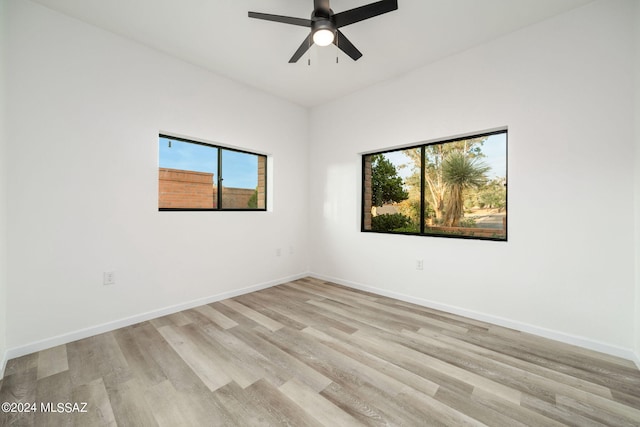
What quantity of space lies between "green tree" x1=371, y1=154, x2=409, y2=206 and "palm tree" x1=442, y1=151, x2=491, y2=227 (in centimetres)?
57

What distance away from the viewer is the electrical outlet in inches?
99.1

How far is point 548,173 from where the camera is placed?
242 centimetres

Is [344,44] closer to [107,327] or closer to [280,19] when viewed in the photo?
[280,19]

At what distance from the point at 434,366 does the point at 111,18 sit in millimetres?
4024

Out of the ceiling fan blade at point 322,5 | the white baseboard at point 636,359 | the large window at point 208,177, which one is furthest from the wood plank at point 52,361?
the white baseboard at point 636,359

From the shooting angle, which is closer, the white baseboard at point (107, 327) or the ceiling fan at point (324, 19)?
the ceiling fan at point (324, 19)

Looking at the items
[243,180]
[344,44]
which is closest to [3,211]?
[243,180]

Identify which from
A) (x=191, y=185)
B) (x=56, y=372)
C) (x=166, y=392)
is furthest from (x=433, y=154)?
(x=56, y=372)

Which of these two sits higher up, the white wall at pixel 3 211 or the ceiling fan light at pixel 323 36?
the ceiling fan light at pixel 323 36

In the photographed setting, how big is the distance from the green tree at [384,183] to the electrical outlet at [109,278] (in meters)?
3.25

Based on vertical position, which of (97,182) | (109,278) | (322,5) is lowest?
(109,278)

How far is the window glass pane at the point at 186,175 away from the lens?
3049mm

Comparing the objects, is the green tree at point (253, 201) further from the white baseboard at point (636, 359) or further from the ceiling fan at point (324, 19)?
the white baseboard at point (636, 359)

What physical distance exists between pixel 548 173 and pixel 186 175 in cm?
383
